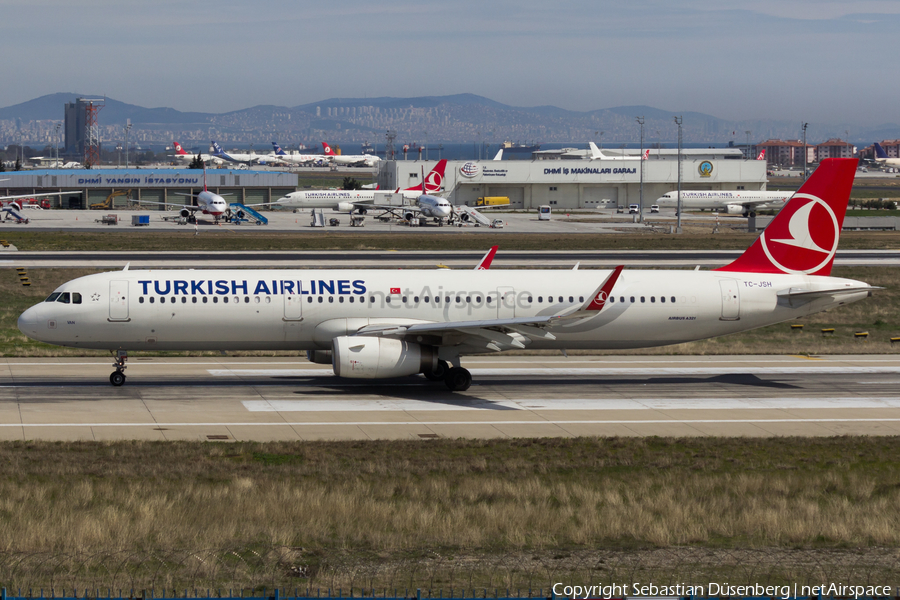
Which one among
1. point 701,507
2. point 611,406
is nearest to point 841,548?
point 701,507

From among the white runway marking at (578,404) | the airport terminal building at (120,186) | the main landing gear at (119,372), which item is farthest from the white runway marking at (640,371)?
the airport terminal building at (120,186)

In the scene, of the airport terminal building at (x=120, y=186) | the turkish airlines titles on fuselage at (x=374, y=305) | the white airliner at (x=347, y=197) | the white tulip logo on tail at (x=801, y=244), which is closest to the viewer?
the turkish airlines titles on fuselage at (x=374, y=305)

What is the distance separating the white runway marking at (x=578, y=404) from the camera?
34000 mm

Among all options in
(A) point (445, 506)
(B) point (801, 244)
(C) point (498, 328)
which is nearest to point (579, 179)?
(B) point (801, 244)

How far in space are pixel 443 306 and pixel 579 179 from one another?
14448cm

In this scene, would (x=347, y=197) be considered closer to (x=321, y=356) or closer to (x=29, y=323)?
(x=321, y=356)

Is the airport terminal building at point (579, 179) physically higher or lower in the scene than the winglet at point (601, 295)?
higher

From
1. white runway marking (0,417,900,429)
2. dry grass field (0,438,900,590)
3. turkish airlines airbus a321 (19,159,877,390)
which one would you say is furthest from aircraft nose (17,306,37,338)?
dry grass field (0,438,900,590)

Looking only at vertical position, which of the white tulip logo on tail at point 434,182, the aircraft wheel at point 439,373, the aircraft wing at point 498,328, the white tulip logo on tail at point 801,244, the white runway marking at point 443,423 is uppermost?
the white tulip logo on tail at point 434,182

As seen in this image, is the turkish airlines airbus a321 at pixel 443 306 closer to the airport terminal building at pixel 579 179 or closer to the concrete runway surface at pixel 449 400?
the concrete runway surface at pixel 449 400

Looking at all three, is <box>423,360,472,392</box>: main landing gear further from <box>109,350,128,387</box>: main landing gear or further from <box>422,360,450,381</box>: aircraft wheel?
<box>109,350,128,387</box>: main landing gear

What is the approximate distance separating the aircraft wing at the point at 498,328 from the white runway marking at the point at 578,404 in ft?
7.24

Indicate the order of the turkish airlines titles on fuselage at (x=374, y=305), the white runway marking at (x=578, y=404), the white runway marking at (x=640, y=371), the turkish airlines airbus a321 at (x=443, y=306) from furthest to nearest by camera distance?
the white runway marking at (x=640, y=371)
the turkish airlines titles on fuselage at (x=374, y=305)
the turkish airlines airbus a321 at (x=443, y=306)
the white runway marking at (x=578, y=404)

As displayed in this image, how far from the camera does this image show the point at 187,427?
30.4 meters
